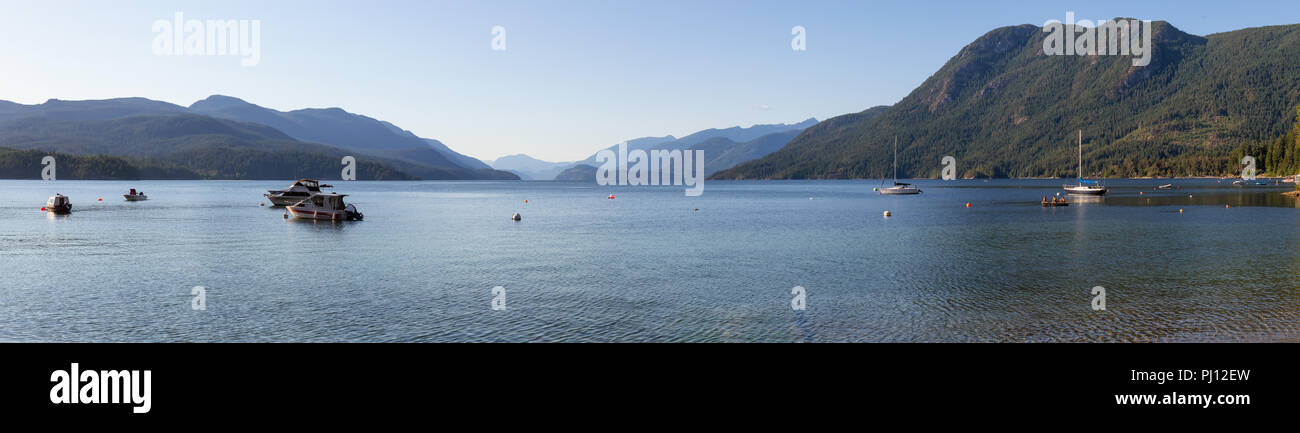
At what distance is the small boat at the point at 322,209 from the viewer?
76.8 meters

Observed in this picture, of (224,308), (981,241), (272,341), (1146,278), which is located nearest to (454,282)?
(224,308)

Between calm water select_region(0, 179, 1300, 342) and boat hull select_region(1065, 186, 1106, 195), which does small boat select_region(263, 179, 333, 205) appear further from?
boat hull select_region(1065, 186, 1106, 195)

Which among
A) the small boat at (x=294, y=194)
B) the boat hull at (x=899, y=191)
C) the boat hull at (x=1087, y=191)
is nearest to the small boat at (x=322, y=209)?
the small boat at (x=294, y=194)

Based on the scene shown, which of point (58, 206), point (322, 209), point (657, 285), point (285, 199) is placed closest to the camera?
point (657, 285)

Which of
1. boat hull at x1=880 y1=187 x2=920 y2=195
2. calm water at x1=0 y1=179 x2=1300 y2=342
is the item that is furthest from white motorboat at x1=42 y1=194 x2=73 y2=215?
boat hull at x1=880 y1=187 x2=920 y2=195

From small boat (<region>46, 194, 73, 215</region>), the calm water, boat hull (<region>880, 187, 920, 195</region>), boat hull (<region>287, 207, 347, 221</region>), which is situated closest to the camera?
the calm water

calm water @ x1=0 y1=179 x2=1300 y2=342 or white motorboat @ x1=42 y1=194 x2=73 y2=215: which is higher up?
white motorboat @ x1=42 y1=194 x2=73 y2=215

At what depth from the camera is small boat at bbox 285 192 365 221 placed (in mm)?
76750

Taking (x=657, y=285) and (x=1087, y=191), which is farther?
(x=1087, y=191)

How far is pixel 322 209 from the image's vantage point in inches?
3044

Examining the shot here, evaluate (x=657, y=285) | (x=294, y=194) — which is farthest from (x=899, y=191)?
(x=657, y=285)

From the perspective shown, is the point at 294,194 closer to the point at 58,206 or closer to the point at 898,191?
the point at 58,206

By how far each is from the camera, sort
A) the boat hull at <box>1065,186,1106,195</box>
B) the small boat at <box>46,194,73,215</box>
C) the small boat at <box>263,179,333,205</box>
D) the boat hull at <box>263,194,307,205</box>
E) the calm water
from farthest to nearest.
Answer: the boat hull at <box>1065,186,1106,195</box>
the boat hull at <box>263,194,307,205</box>
the small boat at <box>263,179,333,205</box>
the small boat at <box>46,194,73,215</box>
the calm water
